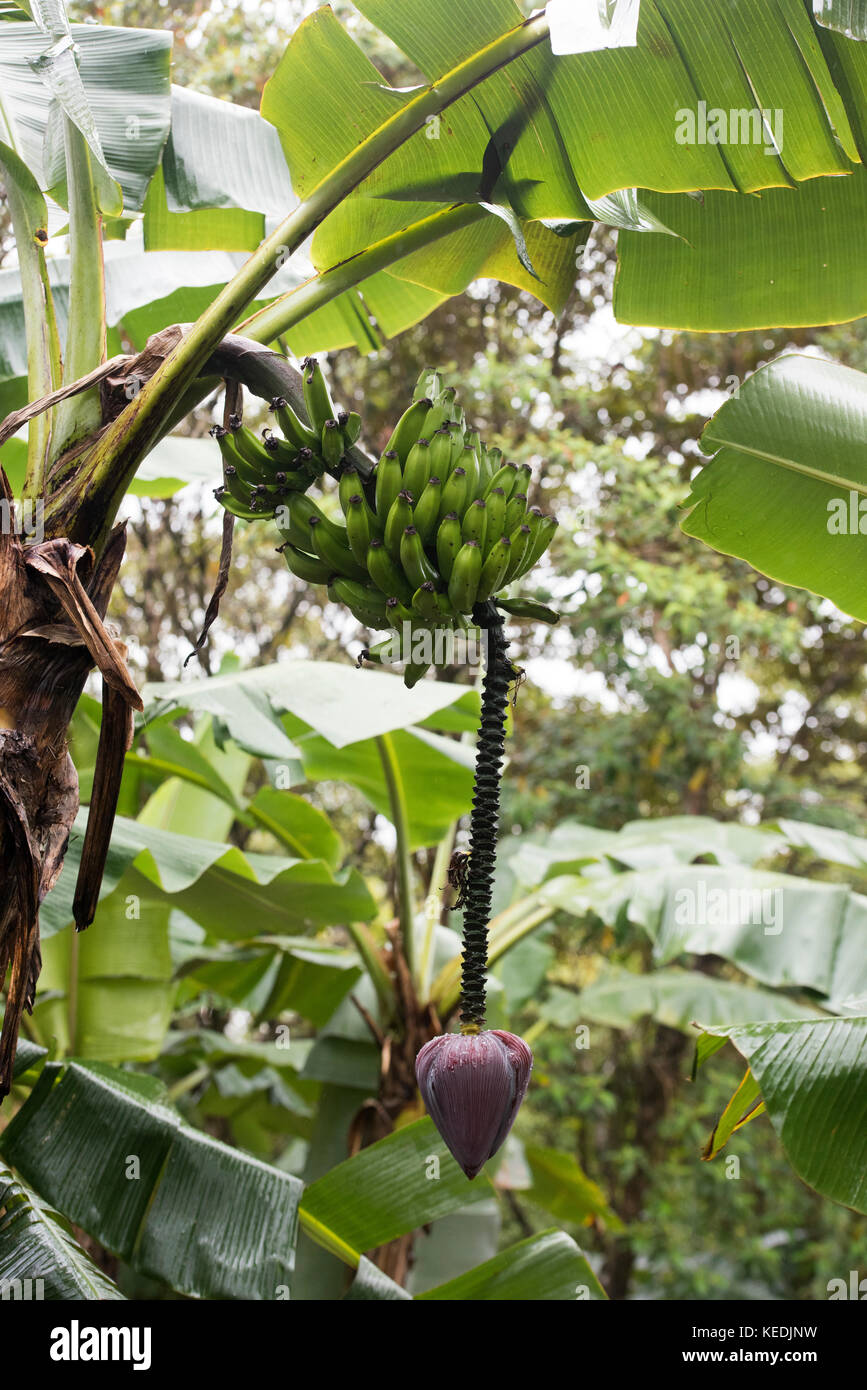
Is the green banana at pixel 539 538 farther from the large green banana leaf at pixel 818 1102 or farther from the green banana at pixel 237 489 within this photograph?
the large green banana leaf at pixel 818 1102

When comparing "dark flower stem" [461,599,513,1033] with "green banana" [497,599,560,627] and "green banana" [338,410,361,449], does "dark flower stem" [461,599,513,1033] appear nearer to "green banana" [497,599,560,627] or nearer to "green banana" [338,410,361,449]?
"green banana" [497,599,560,627]

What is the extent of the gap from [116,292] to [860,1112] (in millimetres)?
1869

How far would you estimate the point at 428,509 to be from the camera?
109 cm

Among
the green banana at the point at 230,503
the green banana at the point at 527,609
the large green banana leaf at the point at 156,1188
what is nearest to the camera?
the green banana at the point at 527,609

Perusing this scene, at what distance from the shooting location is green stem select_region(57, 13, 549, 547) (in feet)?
3.73

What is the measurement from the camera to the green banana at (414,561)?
104 centimetres

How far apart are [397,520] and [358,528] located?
0.19ft

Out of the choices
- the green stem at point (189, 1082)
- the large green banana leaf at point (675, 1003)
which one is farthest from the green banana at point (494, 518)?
the green stem at point (189, 1082)

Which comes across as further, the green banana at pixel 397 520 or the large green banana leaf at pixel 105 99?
the large green banana leaf at pixel 105 99

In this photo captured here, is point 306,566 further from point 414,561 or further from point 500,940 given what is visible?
point 500,940

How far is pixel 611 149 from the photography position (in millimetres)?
1416

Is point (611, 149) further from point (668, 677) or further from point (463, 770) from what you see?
point (668, 677)

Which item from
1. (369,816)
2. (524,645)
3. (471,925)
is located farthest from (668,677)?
(471,925)
